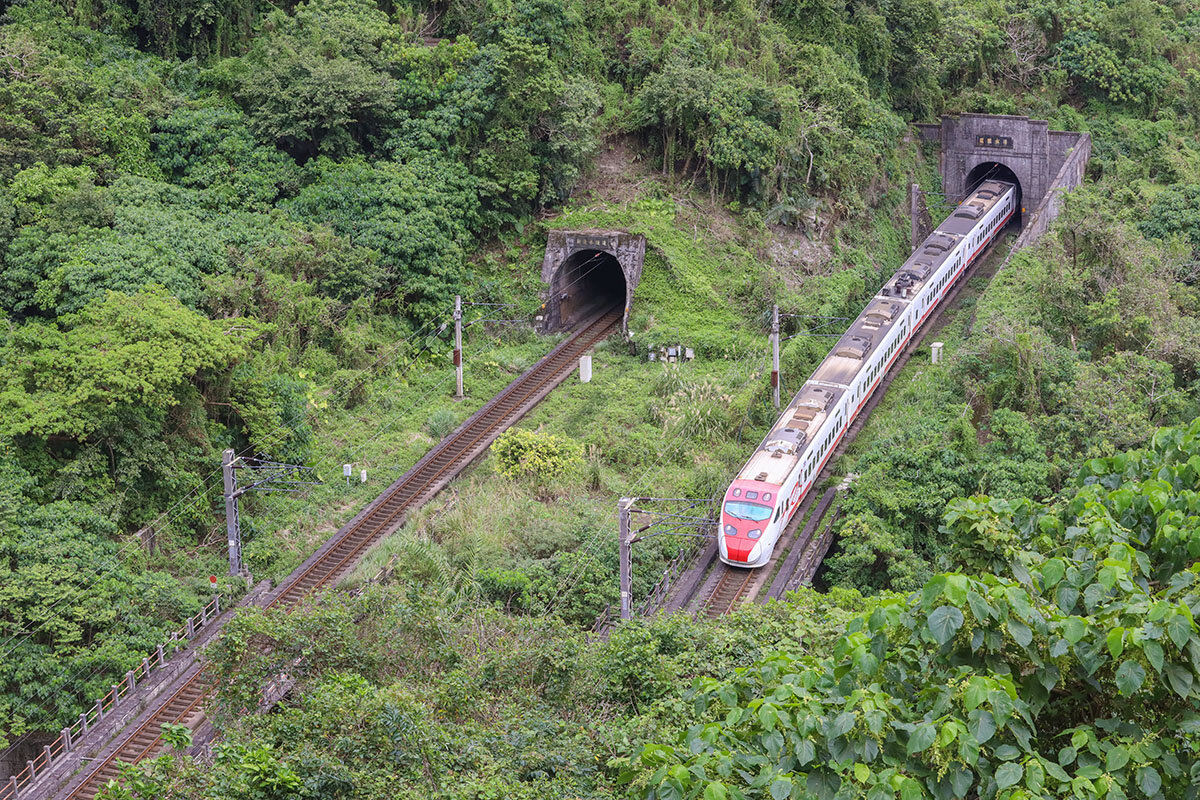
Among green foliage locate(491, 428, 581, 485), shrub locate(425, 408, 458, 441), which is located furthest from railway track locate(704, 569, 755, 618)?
shrub locate(425, 408, 458, 441)

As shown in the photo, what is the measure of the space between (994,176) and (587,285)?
19.5 m

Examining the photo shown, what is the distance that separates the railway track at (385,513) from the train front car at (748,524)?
7740mm

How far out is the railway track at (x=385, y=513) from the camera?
81.2ft

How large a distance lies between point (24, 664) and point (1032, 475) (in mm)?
21427

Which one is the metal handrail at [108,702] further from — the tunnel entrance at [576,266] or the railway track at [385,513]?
the tunnel entrance at [576,266]

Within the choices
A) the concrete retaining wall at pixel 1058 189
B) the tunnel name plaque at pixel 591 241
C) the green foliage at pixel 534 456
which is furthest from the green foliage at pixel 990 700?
the concrete retaining wall at pixel 1058 189

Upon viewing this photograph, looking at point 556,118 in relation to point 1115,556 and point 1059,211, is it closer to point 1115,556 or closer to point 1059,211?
point 1059,211

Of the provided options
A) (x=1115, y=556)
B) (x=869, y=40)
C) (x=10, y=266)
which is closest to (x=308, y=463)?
(x=10, y=266)

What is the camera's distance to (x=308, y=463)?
1323 inches

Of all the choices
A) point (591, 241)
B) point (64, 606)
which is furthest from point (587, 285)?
point (64, 606)

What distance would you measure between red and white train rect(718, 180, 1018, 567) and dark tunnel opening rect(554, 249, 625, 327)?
9.07 m

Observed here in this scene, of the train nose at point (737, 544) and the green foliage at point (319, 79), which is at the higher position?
the green foliage at point (319, 79)

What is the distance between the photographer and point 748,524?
29562mm

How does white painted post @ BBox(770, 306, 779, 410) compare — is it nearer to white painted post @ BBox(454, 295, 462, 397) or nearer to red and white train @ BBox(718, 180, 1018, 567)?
red and white train @ BBox(718, 180, 1018, 567)
